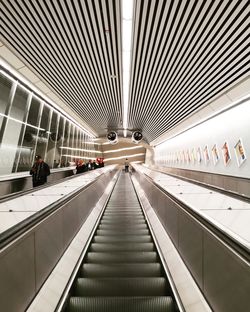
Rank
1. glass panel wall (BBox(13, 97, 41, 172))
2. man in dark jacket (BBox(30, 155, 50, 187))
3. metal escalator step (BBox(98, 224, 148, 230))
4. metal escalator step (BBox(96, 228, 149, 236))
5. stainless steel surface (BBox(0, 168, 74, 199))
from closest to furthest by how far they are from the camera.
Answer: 1. metal escalator step (BBox(96, 228, 149, 236))
2. metal escalator step (BBox(98, 224, 148, 230))
3. man in dark jacket (BBox(30, 155, 50, 187))
4. stainless steel surface (BBox(0, 168, 74, 199))
5. glass panel wall (BBox(13, 97, 41, 172))

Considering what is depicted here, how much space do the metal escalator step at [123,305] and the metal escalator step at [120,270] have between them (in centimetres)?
79

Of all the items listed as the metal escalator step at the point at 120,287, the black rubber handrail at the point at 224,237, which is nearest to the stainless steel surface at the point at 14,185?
the metal escalator step at the point at 120,287

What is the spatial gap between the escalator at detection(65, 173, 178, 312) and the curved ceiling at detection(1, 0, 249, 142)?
3713mm

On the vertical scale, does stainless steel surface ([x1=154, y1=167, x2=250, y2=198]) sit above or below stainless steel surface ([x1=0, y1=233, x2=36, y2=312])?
above

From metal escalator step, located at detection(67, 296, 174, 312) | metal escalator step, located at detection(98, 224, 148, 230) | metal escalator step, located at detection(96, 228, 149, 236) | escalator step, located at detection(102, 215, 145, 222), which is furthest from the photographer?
escalator step, located at detection(102, 215, 145, 222)

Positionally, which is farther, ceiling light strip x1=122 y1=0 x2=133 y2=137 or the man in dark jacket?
the man in dark jacket

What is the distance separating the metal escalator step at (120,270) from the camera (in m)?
3.32

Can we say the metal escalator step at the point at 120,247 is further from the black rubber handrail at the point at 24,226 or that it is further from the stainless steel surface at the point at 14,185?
the stainless steel surface at the point at 14,185

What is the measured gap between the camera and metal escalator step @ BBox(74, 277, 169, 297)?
2.89 m

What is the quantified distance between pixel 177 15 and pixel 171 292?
166 inches

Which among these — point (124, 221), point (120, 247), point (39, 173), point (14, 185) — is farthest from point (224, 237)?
point (14, 185)

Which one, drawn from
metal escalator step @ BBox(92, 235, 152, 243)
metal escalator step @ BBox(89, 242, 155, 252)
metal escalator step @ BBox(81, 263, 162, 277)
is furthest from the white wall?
metal escalator step @ BBox(81, 263, 162, 277)

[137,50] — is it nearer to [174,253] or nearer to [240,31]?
[240,31]

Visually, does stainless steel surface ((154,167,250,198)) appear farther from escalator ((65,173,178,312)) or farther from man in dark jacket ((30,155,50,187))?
man in dark jacket ((30,155,50,187))
